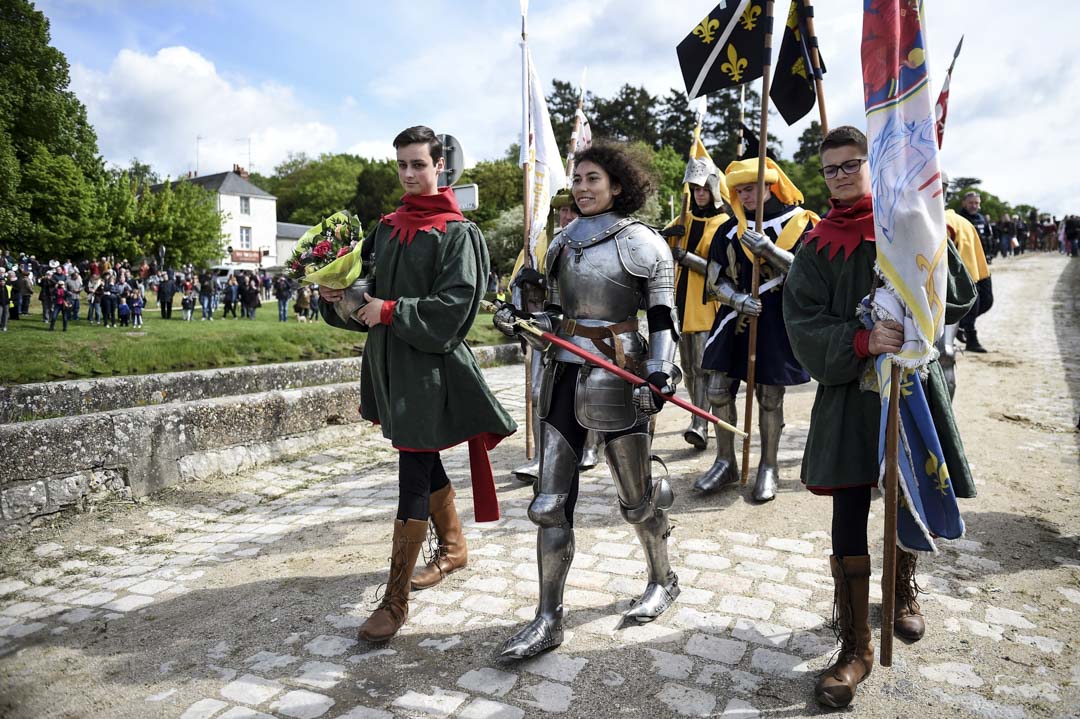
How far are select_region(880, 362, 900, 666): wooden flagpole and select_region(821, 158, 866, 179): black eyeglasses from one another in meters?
0.86

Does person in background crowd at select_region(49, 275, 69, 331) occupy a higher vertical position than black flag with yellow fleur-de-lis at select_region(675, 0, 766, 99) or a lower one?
lower

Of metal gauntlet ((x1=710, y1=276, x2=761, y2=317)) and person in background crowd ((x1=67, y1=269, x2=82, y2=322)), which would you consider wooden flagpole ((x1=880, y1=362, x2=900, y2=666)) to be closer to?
metal gauntlet ((x1=710, y1=276, x2=761, y2=317))

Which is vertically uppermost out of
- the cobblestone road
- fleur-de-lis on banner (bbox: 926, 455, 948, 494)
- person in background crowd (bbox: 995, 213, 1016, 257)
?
person in background crowd (bbox: 995, 213, 1016, 257)

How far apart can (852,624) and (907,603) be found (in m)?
0.62

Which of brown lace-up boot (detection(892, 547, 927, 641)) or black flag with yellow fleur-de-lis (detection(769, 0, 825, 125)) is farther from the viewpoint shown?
black flag with yellow fleur-de-lis (detection(769, 0, 825, 125))

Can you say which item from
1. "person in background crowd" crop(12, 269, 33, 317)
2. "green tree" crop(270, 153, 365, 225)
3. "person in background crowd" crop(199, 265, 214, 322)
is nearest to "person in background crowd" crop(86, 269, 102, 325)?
"person in background crowd" crop(12, 269, 33, 317)

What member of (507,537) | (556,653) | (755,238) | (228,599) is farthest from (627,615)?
(755,238)

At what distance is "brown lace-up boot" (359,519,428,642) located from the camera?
3340mm

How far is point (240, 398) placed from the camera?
6.61 metres

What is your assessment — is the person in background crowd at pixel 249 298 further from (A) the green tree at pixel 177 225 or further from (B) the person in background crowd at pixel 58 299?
(A) the green tree at pixel 177 225

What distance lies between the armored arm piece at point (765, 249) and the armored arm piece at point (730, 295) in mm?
265

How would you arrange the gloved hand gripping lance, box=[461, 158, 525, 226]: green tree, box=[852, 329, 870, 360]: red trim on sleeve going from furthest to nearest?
box=[461, 158, 525, 226]: green tree, the gloved hand gripping lance, box=[852, 329, 870, 360]: red trim on sleeve

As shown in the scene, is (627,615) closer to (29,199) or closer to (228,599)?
(228,599)

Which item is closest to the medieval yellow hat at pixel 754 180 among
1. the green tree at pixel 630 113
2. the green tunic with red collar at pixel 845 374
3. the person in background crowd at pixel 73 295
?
the green tunic with red collar at pixel 845 374
